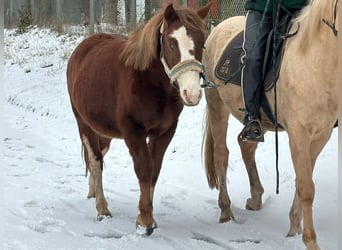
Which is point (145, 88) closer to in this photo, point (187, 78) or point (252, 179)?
point (187, 78)

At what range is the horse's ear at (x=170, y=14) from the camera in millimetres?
3920

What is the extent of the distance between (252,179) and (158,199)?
38.2 inches

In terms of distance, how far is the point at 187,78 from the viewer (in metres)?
3.73

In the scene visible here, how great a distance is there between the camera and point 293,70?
371cm

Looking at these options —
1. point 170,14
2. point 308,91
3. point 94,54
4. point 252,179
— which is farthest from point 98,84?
A: point 308,91

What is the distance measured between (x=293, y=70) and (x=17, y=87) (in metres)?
11.7

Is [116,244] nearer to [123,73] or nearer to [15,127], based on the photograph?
[123,73]

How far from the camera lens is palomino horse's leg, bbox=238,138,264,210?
5.23 m

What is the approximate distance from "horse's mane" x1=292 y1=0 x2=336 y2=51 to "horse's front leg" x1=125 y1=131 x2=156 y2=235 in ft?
4.64

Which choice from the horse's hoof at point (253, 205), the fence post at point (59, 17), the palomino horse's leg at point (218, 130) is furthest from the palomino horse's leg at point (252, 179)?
the fence post at point (59, 17)

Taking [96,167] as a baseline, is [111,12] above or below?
below

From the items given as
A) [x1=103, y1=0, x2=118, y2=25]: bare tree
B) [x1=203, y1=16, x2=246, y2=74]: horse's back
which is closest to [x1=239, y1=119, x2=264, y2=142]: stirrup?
[x1=203, y1=16, x2=246, y2=74]: horse's back

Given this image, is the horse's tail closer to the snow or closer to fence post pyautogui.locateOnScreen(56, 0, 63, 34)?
the snow

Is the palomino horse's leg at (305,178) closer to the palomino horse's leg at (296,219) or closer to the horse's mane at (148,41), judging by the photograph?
the palomino horse's leg at (296,219)
